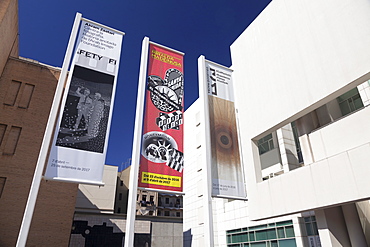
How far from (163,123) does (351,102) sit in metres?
10.9

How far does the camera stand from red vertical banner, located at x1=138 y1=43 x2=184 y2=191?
10.8 meters

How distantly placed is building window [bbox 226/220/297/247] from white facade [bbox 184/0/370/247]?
25.1 inches

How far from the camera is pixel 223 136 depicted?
12.8 m

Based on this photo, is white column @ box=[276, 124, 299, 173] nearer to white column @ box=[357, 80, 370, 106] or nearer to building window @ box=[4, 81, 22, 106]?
white column @ box=[357, 80, 370, 106]

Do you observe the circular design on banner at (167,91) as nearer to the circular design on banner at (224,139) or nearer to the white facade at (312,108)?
the circular design on banner at (224,139)

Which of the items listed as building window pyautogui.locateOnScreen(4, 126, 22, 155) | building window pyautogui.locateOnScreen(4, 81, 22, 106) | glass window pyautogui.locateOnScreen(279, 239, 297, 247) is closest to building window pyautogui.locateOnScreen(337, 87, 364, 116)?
glass window pyautogui.locateOnScreen(279, 239, 297, 247)

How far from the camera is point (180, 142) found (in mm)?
11891

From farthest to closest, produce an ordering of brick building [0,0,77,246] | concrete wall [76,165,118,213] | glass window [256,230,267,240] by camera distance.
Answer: concrete wall [76,165,118,213] < brick building [0,0,77,246] < glass window [256,230,267,240]

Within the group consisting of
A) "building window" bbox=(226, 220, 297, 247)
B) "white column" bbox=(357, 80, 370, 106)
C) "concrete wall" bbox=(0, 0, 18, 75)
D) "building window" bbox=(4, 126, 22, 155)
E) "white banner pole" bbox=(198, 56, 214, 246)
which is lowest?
"building window" bbox=(226, 220, 297, 247)

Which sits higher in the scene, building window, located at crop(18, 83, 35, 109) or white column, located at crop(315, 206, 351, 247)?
building window, located at crop(18, 83, 35, 109)

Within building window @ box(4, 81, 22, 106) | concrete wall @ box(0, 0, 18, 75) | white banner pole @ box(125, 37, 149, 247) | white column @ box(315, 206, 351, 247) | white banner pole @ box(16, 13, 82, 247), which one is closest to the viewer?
white banner pole @ box(16, 13, 82, 247)

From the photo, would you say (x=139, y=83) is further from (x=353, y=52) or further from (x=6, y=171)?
(x=6, y=171)

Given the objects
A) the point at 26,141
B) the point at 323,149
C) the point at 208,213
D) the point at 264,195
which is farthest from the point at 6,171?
the point at 323,149

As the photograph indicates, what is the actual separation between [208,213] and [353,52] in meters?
8.65
